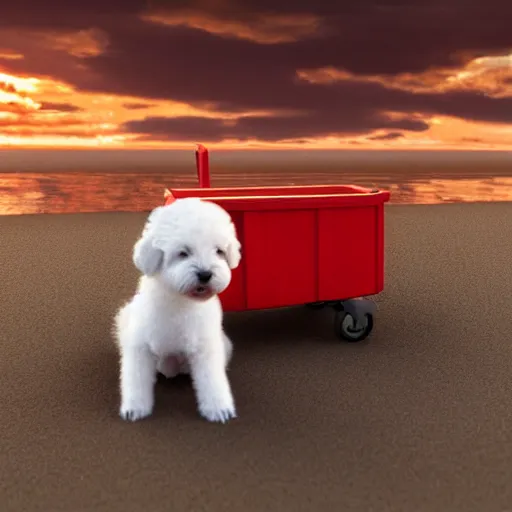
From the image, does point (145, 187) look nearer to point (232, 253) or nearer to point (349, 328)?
point (349, 328)

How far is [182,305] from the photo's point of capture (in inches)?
59.2

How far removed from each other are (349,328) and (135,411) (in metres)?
0.80

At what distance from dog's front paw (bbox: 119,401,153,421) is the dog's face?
0.29m

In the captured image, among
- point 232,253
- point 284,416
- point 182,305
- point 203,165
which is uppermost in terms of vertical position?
point 203,165

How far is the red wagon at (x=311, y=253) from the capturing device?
1881mm

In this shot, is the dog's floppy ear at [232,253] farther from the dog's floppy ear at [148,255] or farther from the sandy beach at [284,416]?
the sandy beach at [284,416]

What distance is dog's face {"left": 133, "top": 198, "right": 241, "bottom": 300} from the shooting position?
137 cm

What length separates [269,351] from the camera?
1.94 metres

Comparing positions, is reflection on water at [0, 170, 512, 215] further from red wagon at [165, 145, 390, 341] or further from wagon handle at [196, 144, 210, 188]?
red wagon at [165, 145, 390, 341]

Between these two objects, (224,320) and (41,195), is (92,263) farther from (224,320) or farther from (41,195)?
(41,195)

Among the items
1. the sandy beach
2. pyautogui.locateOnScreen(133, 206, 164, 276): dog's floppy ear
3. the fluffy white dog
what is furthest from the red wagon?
pyautogui.locateOnScreen(133, 206, 164, 276): dog's floppy ear

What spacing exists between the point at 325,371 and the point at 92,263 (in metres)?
1.78

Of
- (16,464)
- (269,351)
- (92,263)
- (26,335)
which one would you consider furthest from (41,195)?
(16,464)

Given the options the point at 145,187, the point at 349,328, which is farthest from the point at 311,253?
the point at 145,187
